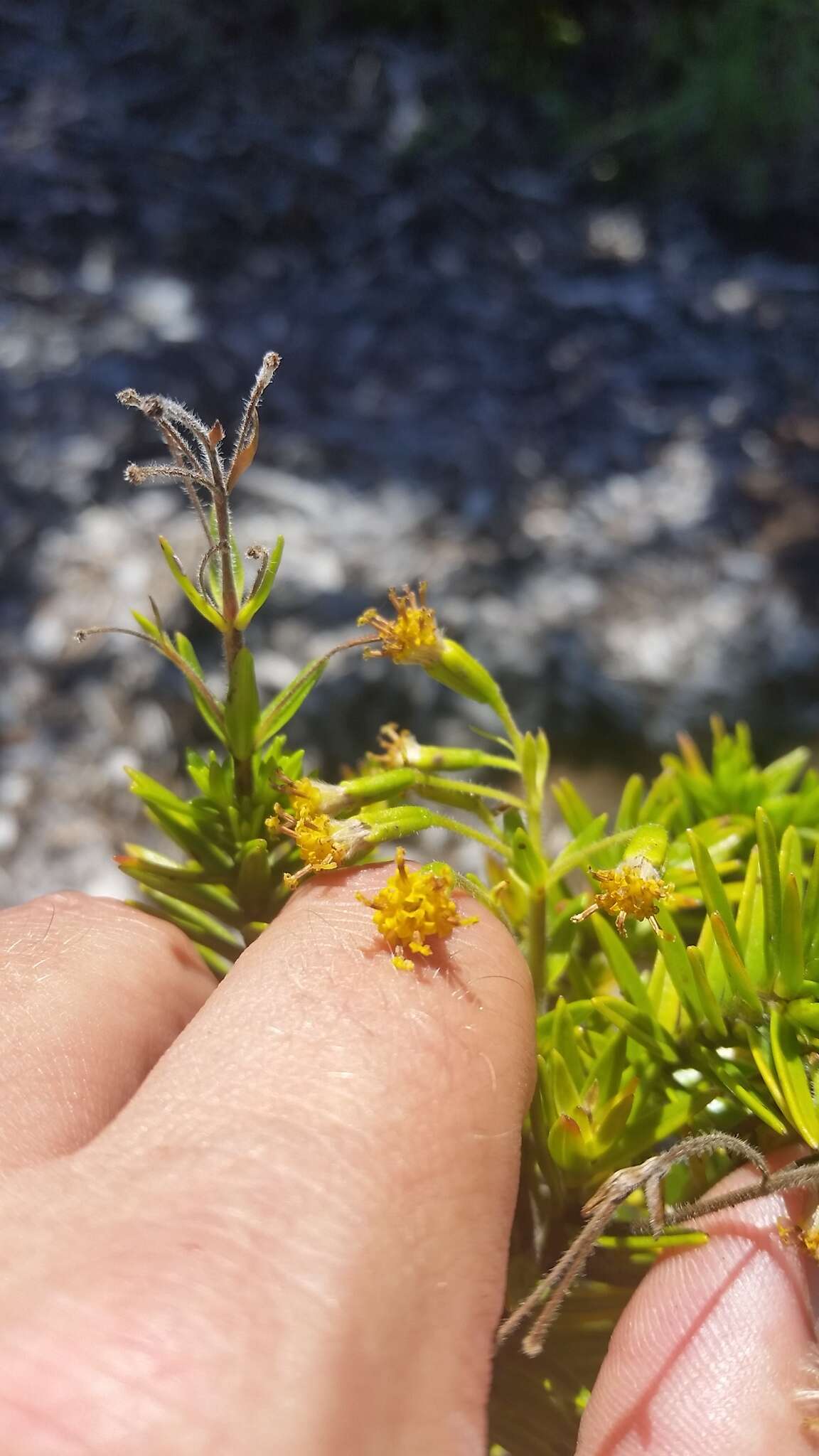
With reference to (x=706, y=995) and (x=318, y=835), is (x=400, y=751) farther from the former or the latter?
(x=706, y=995)

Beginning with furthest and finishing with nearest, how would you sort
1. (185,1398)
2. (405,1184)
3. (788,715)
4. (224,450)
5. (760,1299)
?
(788,715) < (224,450) < (760,1299) < (405,1184) < (185,1398)

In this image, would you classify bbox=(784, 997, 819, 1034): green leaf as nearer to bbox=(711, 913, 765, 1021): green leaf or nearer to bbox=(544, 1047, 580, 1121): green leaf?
bbox=(711, 913, 765, 1021): green leaf

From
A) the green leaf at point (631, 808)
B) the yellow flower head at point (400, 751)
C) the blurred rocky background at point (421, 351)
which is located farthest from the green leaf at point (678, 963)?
the blurred rocky background at point (421, 351)

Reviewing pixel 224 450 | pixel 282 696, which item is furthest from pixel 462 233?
pixel 282 696

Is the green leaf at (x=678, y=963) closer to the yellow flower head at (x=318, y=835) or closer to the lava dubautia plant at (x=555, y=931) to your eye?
the lava dubautia plant at (x=555, y=931)

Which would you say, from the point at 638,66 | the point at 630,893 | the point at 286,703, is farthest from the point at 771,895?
the point at 638,66

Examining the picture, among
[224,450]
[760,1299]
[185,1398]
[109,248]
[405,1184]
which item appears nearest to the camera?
[185,1398]

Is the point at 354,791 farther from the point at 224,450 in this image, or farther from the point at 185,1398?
the point at 224,450

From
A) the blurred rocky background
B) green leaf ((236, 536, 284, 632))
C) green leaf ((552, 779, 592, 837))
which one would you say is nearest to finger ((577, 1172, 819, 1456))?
green leaf ((552, 779, 592, 837))
